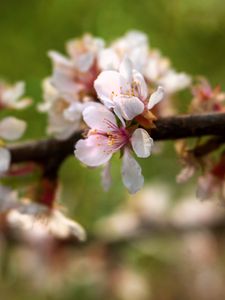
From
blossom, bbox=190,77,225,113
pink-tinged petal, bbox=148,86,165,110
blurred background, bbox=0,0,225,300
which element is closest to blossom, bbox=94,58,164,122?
pink-tinged petal, bbox=148,86,165,110

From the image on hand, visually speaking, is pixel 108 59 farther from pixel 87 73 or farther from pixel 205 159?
pixel 205 159

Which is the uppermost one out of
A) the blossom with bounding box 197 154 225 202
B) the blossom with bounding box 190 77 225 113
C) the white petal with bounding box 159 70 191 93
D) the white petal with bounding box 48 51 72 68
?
the white petal with bounding box 48 51 72 68

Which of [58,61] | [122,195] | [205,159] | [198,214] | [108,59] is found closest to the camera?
[205,159]

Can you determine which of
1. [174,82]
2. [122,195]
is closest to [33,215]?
[174,82]

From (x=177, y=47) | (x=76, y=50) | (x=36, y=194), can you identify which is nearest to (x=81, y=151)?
(x=36, y=194)

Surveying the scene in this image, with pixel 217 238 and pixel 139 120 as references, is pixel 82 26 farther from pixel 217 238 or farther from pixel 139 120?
pixel 139 120

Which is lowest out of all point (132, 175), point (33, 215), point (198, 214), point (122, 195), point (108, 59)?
point (132, 175)

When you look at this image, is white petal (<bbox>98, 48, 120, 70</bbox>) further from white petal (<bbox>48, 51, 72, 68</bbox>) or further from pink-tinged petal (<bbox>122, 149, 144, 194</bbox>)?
pink-tinged petal (<bbox>122, 149, 144, 194</bbox>)
